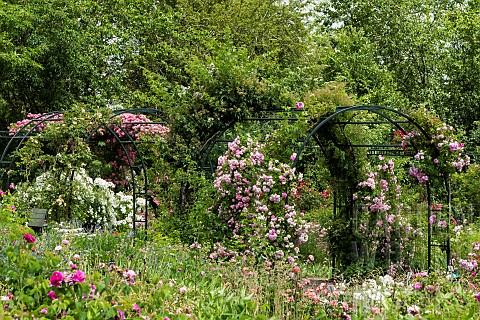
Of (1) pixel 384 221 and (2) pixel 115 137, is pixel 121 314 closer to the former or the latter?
(1) pixel 384 221

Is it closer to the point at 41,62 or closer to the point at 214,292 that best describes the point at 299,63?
the point at 41,62

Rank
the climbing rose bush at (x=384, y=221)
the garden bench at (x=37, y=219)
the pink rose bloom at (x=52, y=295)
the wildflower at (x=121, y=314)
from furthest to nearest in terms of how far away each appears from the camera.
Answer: the climbing rose bush at (x=384, y=221)
the garden bench at (x=37, y=219)
the pink rose bloom at (x=52, y=295)
the wildflower at (x=121, y=314)

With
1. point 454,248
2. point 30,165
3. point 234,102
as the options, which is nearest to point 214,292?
point 234,102

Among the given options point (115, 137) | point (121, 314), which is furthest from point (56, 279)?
point (115, 137)

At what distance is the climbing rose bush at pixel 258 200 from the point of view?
6.45 meters

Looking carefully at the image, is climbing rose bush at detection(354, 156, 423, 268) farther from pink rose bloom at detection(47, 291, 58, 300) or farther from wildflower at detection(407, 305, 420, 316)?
pink rose bloom at detection(47, 291, 58, 300)

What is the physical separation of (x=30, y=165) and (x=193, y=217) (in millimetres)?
3138

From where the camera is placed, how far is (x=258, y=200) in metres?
6.74

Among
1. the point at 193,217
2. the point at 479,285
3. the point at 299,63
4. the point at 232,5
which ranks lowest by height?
the point at 479,285

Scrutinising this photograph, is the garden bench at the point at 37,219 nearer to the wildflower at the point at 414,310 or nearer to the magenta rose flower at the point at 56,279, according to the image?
the magenta rose flower at the point at 56,279

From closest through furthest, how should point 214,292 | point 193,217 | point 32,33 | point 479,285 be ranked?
1. point 214,292
2. point 479,285
3. point 193,217
4. point 32,33

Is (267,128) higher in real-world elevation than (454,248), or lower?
higher

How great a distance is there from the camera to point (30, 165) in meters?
9.23

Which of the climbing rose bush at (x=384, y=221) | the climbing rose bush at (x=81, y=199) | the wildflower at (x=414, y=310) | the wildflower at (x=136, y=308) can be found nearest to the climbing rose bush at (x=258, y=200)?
the climbing rose bush at (x=384, y=221)
